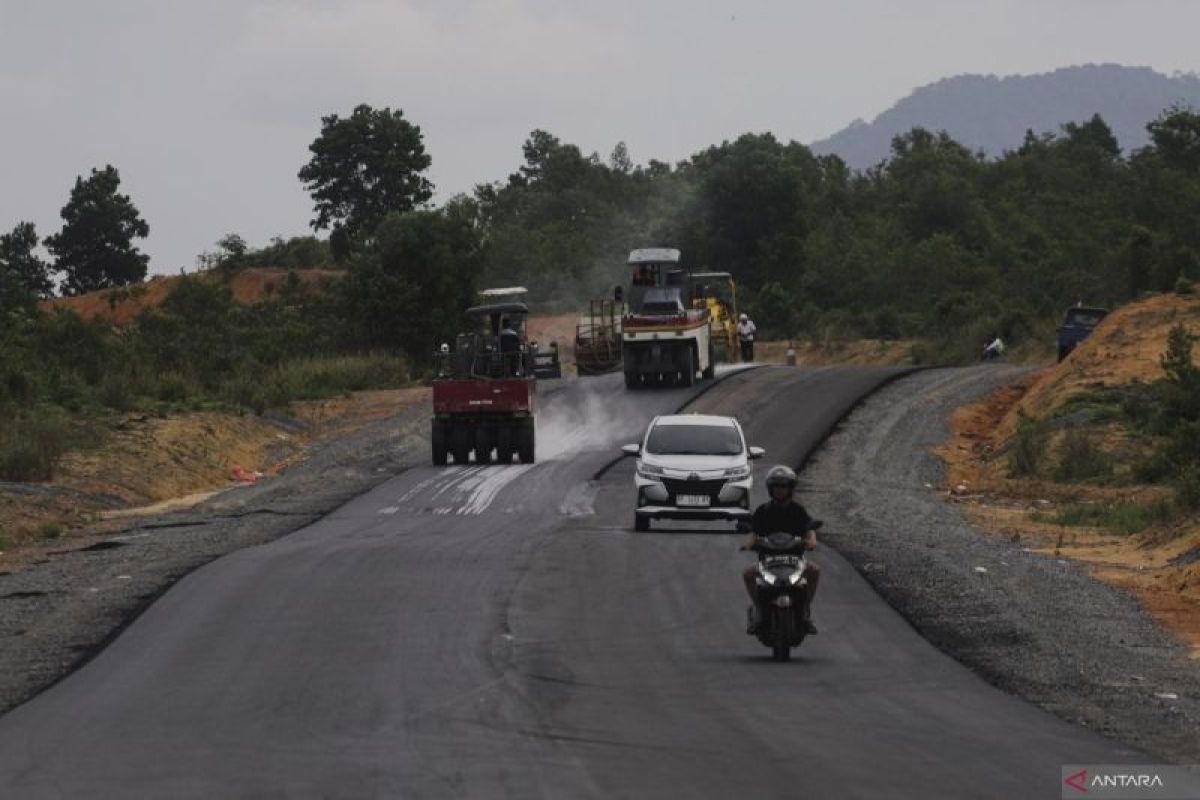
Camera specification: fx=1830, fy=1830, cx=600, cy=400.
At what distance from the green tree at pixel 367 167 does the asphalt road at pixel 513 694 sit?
91633 mm

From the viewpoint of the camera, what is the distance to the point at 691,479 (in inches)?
1131

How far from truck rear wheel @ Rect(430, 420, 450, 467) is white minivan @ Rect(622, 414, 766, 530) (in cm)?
1252

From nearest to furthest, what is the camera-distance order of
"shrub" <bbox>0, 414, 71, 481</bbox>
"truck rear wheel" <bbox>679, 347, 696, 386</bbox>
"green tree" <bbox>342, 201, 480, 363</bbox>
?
"shrub" <bbox>0, 414, 71, 481</bbox> → "truck rear wheel" <bbox>679, 347, 696, 386</bbox> → "green tree" <bbox>342, 201, 480, 363</bbox>

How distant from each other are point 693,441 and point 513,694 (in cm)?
1454

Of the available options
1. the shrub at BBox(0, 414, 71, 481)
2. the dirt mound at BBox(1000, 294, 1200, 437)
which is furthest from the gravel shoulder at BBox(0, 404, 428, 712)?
the dirt mound at BBox(1000, 294, 1200, 437)

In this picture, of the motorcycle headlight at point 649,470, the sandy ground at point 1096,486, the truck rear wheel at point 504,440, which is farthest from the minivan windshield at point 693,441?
the truck rear wheel at point 504,440

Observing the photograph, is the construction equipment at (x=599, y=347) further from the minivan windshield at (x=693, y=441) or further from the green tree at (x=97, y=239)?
the green tree at (x=97, y=239)

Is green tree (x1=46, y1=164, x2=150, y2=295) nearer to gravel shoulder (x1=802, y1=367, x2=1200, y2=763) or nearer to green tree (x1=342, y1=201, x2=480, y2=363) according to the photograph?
green tree (x1=342, y1=201, x2=480, y2=363)

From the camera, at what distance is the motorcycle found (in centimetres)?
1742

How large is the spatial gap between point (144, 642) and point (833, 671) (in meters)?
7.20

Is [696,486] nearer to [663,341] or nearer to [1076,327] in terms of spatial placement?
[663,341]

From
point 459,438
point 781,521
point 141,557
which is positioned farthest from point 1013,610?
point 459,438

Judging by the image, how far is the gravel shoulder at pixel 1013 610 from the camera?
15477 mm

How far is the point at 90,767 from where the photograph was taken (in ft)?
41.4
